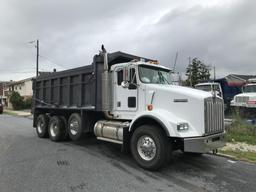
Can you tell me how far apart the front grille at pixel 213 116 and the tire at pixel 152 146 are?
3.39 feet

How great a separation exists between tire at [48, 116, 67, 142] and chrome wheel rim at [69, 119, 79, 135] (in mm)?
783

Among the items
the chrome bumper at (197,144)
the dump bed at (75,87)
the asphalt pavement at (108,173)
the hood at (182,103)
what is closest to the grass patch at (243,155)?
the asphalt pavement at (108,173)

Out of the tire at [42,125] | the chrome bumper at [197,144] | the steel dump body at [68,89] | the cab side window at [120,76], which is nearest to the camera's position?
the chrome bumper at [197,144]

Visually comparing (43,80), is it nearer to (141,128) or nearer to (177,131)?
(141,128)

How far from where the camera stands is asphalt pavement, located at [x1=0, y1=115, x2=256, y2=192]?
5.04 metres

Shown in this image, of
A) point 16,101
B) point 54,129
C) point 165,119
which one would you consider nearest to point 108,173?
point 165,119

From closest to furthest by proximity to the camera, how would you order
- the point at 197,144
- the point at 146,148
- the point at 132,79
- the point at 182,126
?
the point at 197,144 < the point at 182,126 < the point at 146,148 < the point at 132,79

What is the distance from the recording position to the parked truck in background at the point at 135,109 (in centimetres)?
590

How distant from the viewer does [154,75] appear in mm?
7402

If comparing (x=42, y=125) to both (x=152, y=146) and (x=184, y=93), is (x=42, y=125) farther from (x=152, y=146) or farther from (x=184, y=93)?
(x=184, y=93)

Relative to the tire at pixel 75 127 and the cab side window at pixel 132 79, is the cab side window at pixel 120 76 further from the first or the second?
the tire at pixel 75 127

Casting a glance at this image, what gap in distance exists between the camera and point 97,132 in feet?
26.2

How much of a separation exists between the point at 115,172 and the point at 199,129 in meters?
2.17

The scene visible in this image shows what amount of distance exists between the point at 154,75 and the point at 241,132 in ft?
17.5
